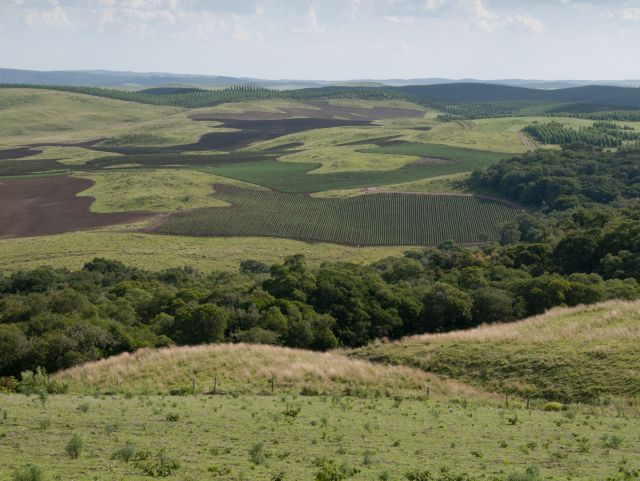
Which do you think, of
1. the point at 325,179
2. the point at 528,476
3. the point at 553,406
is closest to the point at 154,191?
the point at 325,179

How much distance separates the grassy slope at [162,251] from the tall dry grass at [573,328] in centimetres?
6036

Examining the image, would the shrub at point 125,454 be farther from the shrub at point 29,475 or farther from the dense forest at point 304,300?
the dense forest at point 304,300

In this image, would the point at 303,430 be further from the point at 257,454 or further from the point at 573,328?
the point at 573,328

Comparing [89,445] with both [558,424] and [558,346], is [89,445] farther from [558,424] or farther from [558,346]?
[558,346]

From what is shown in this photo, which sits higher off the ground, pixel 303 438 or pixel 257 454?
pixel 257 454

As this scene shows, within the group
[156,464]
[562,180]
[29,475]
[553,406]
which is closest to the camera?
[29,475]

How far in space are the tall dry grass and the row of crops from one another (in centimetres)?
7493

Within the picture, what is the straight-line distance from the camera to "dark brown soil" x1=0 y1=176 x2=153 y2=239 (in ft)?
448

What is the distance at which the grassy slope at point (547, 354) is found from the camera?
36.4 m

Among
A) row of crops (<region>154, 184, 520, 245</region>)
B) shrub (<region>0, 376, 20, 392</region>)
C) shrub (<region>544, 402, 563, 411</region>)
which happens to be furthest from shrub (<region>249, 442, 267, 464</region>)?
row of crops (<region>154, 184, 520, 245</region>)

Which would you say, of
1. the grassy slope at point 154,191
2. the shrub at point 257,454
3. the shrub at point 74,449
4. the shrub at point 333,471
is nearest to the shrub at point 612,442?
the shrub at point 333,471

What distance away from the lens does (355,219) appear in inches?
5586

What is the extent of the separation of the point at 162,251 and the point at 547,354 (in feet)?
286

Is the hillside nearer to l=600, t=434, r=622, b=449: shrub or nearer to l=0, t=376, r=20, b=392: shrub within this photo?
l=0, t=376, r=20, b=392: shrub
